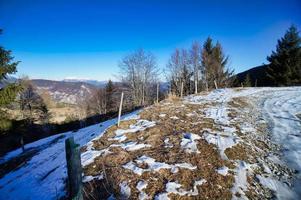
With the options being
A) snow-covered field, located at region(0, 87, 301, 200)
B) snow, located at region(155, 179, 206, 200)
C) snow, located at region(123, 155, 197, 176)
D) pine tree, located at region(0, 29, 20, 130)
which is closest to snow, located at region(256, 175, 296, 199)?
snow-covered field, located at region(0, 87, 301, 200)

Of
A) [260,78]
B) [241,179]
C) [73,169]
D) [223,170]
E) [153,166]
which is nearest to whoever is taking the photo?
[73,169]

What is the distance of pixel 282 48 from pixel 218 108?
25276mm

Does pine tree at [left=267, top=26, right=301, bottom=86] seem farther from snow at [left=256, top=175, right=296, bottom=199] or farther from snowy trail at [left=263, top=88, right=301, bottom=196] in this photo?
snow at [left=256, top=175, right=296, bottom=199]

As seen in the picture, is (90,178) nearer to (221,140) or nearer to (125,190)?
(125,190)

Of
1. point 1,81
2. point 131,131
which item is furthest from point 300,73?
point 1,81

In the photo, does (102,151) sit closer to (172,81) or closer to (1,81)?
(1,81)

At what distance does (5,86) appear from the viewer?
10.4 metres

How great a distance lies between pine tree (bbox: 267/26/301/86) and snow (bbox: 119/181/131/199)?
30930 mm

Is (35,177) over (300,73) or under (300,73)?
under

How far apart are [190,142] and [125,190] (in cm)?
271

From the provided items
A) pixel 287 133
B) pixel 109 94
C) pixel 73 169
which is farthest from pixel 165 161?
pixel 109 94

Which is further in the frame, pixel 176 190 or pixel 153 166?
pixel 153 166

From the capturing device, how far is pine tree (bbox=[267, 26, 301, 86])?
26922mm

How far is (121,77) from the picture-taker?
39.5 metres
